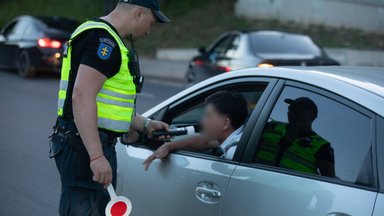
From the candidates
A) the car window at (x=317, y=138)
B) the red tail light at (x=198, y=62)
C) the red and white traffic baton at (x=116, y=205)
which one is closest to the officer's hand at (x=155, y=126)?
the red and white traffic baton at (x=116, y=205)

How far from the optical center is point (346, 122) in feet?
9.11

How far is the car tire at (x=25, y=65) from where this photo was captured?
52.1ft

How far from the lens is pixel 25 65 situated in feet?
52.9

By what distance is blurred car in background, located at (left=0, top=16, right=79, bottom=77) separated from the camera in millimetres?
15672

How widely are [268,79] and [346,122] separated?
571 millimetres

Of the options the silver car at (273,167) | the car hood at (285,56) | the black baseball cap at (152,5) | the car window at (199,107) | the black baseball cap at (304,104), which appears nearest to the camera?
the silver car at (273,167)

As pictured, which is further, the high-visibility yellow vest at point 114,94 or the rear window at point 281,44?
the rear window at point 281,44

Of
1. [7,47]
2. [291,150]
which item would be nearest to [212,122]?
[291,150]

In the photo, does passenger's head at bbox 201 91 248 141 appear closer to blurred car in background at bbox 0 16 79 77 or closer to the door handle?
the door handle

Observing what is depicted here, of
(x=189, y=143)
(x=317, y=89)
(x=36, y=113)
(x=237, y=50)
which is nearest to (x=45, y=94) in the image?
(x=36, y=113)

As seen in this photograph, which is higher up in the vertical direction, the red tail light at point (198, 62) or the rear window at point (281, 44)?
the rear window at point (281, 44)

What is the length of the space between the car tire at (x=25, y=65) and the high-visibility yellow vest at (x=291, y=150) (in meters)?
13.5

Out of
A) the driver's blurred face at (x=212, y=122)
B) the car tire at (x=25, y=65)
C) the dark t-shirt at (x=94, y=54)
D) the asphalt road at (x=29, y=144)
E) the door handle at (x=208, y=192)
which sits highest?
the dark t-shirt at (x=94, y=54)

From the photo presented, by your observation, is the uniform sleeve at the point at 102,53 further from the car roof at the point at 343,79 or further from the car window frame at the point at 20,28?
the car window frame at the point at 20,28
